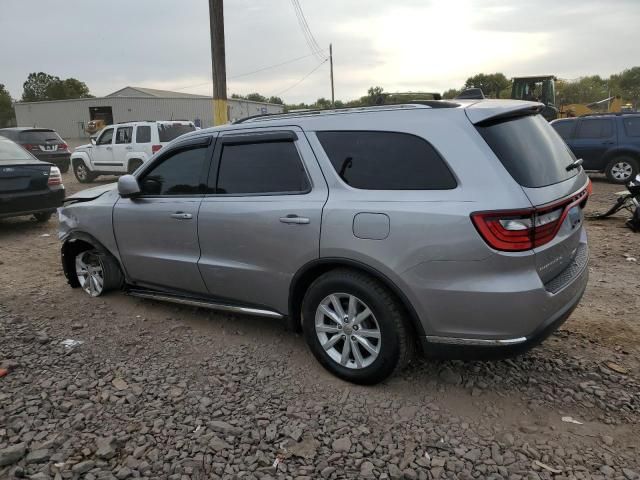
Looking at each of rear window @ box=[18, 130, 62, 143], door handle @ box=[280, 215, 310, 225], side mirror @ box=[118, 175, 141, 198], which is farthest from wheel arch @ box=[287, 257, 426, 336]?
rear window @ box=[18, 130, 62, 143]

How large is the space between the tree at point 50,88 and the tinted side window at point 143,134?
62985 mm

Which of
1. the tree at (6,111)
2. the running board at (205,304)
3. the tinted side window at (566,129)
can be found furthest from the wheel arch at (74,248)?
the tree at (6,111)

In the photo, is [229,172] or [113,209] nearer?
[229,172]

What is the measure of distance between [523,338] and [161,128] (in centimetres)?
1312

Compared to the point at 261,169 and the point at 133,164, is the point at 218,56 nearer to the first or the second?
the point at 133,164

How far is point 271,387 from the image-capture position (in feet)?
10.8

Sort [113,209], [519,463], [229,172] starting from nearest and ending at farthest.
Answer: [519,463] → [229,172] → [113,209]

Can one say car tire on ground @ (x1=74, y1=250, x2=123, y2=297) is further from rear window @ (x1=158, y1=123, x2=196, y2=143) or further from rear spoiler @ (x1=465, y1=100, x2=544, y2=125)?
rear window @ (x1=158, y1=123, x2=196, y2=143)

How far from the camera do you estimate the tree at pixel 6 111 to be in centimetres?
5861

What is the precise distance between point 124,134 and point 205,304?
11.9 meters

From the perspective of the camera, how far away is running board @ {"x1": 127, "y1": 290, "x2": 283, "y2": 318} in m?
3.65

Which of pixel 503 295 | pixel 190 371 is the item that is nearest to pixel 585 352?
pixel 503 295

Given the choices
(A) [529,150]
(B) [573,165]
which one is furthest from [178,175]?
(B) [573,165]

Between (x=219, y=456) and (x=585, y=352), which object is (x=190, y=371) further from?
(x=585, y=352)
